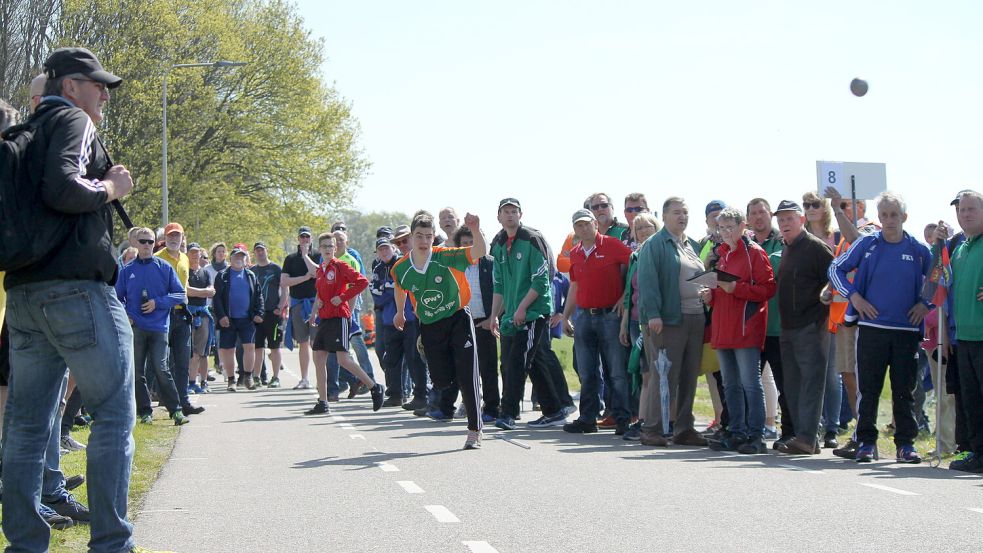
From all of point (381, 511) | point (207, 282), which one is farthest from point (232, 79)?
point (381, 511)

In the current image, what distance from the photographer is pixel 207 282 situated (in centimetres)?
1984

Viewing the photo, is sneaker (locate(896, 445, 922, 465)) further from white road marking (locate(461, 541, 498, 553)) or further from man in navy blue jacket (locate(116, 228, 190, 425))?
man in navy blue jacket (locate(116, 228, 190, 425))

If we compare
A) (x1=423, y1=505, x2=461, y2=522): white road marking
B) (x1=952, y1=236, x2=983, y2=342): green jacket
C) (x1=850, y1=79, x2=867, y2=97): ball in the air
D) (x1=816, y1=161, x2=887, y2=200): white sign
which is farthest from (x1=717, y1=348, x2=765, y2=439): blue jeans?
(x1=850, y1=79, x2=867, y2=97): ball in the air

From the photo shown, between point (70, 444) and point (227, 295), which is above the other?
Answer: point (227, 295)

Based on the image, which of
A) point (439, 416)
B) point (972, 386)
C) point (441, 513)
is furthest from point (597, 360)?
point (441, 513)

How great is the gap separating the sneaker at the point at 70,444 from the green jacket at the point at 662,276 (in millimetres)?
5127

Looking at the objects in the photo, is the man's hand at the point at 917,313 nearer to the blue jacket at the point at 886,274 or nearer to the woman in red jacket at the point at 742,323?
the blue jacket at the point at 886,274

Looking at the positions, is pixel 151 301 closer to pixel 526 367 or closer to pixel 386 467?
pixel 526 367

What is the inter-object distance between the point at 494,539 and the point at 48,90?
3.09 metres

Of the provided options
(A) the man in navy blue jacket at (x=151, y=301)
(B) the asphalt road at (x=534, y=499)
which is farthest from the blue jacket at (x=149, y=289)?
(B) the asphalt road at (x=534, y=499)

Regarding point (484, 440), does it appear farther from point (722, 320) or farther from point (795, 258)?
point (795, 258)

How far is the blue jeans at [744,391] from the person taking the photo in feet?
39.1

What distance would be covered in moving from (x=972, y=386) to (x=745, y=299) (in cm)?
213

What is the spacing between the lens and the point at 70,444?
12000mm
